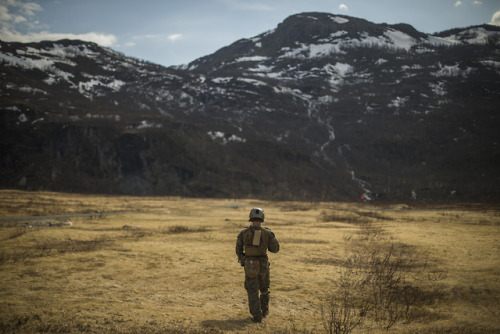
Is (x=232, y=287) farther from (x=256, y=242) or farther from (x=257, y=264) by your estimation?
(x=256, y=242)

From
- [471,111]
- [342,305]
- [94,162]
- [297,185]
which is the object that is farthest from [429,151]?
[342,305]

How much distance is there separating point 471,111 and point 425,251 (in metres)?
200

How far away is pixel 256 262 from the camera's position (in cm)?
859

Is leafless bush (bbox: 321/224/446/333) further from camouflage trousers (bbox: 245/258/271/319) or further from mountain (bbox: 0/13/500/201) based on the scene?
mountain (bbox: 0/13/500/201)

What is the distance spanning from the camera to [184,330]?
25.1 ft

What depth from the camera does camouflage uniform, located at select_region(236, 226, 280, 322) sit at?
8.48 meters

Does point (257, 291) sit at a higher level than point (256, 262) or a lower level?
lower

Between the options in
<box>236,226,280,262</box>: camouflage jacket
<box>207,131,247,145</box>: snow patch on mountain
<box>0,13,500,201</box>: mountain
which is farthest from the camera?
<box>207,131,247,145</box>: snow patch on mountain

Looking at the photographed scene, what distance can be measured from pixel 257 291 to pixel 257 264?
693mm

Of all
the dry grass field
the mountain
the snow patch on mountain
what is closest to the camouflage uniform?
the dry grass field

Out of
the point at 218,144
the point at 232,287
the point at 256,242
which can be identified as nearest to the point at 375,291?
the point at 232,287

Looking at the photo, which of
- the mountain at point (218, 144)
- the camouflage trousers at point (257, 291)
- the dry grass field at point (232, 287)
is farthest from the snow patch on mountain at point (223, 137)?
the camouflage trousers at point (257, 291)

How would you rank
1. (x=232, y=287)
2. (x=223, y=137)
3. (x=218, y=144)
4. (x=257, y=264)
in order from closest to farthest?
(x=257, y=264) < (x=232, y=287) < (x=218, y=144) < (x=223, y=137)

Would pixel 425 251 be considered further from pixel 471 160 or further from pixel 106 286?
pixel 471 160
